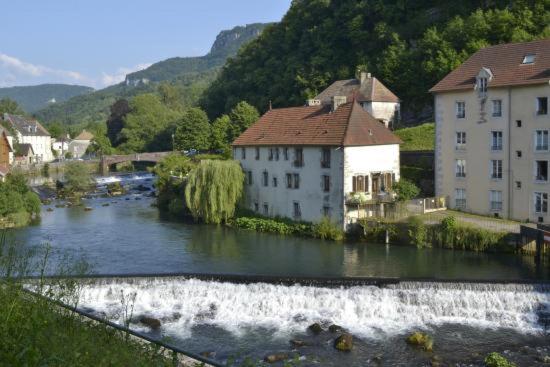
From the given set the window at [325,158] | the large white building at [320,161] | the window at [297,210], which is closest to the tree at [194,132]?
the large white building at [320,161]

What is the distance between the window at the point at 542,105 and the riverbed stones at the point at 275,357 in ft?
75.0

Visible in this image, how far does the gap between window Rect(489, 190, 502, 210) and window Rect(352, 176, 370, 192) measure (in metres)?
7.74

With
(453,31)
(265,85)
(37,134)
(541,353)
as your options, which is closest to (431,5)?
(453,31)

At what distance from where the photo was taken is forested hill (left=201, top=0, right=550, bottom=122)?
203 ft

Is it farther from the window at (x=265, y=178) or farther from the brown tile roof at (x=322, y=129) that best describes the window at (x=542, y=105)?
the window at (x=265, y=178)

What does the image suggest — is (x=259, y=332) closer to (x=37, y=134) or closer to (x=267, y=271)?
(x=267, y=271)

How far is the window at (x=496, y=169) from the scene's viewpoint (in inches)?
1453

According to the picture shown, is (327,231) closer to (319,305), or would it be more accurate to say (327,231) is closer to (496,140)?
(496,140)

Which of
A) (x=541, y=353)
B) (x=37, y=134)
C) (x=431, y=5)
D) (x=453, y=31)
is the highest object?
(x=431, y=5)

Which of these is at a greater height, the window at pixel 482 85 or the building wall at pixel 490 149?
the window at pixel 482 85

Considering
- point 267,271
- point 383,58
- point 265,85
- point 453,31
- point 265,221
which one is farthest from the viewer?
point 265,85

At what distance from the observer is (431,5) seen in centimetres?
8244

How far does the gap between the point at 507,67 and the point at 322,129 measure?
12.4 m

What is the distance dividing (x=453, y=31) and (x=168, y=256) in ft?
149
